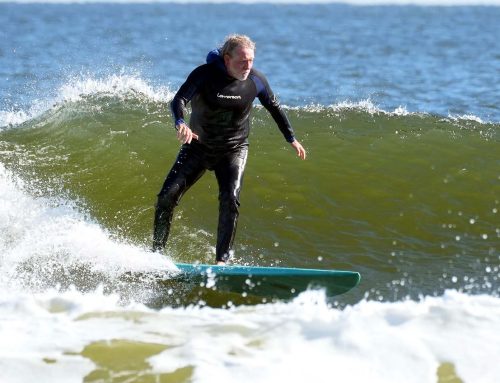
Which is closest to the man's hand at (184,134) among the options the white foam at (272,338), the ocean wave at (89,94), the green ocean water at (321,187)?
the white foam at (272,338)

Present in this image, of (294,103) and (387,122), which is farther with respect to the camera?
(294,103)

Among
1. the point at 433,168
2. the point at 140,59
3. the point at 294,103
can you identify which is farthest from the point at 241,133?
the point at 140,59

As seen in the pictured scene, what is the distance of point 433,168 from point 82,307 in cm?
650

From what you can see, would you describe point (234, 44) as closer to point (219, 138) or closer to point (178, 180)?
point (219, 138)

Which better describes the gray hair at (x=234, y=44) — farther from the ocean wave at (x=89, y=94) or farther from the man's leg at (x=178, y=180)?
the ocean wave at (x=89, y=94)

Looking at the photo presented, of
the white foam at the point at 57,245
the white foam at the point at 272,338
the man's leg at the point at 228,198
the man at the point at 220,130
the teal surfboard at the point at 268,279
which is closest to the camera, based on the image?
the white foam at the point at 272,338

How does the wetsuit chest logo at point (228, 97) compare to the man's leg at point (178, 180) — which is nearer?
the wetsuit chest logo at point (228, 97)

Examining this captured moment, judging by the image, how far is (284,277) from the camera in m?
7.21

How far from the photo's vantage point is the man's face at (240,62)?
7.05 m

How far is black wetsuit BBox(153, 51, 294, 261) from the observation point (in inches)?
288

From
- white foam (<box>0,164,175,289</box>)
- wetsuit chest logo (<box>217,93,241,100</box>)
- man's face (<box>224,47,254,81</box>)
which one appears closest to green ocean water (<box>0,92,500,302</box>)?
white foam (<box>0,164,175,289</box>)

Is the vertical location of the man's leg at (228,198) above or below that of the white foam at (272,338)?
above

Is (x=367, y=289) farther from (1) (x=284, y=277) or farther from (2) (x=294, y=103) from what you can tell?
(2) (x=294, y=103)

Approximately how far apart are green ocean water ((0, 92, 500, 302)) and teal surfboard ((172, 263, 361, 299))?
0.62 meters
